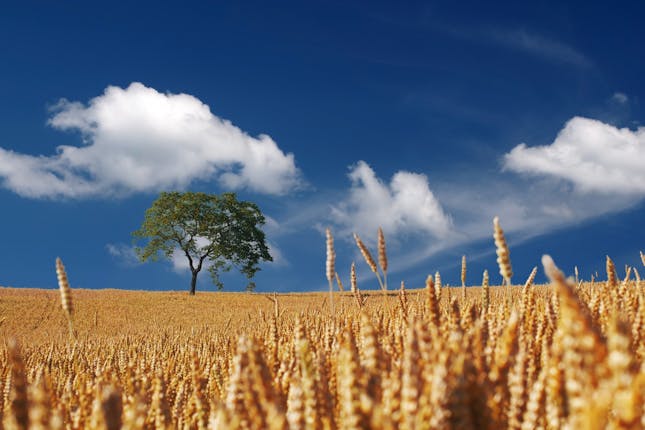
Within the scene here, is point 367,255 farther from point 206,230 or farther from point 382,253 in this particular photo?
point 206,230

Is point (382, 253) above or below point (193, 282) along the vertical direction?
below

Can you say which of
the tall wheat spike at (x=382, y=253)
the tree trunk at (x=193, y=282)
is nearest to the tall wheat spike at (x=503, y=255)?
the tall wheat spike at (x=382, y=253)

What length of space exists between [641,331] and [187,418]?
6.88 ft

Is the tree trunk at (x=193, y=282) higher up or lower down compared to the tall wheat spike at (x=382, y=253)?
higher up

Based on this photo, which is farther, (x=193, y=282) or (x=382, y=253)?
(x=193, y=282)

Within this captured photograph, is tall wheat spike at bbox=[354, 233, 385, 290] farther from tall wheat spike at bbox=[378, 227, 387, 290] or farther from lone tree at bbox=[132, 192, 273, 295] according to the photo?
lone tree at bbox=[132, 192, 273, 295]

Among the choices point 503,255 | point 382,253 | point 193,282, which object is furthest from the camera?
point 193,282

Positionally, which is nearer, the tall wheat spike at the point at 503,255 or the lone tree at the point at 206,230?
the tall wheat spike at the point at 503,255

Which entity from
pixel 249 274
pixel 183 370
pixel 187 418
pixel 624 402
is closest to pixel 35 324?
pixel 249 274

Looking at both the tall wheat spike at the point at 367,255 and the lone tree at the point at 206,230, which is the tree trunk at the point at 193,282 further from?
the tall wheat spike at the point at 367,255

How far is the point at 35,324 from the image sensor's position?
29.5m

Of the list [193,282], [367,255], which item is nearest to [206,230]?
[193,282]

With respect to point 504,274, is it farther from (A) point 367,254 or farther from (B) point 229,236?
(B) point 229,236

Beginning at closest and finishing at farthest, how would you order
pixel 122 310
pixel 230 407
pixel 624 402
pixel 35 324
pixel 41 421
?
pixel 624 402 → pixel 41 421 → pixel 230 407 → pixel 35 324 → pixel 122 310
